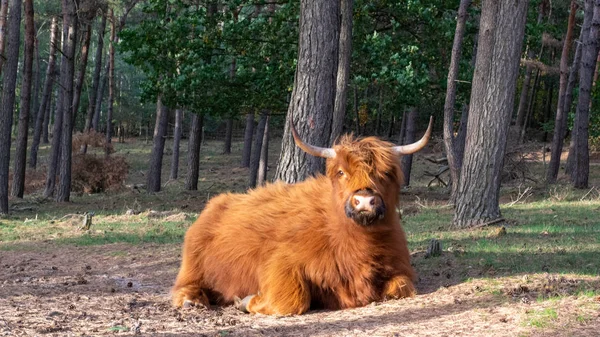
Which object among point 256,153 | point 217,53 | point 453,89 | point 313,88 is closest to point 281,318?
point 313,88

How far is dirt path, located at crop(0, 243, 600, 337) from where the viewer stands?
17.9 ft

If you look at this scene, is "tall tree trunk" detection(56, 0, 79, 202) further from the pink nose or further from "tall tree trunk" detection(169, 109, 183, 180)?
the pink nose

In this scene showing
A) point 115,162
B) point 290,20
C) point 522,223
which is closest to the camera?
point 522,223

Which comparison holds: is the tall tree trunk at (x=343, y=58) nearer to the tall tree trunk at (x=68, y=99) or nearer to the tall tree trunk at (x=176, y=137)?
the tall tree trunk at (x=68, y=99)

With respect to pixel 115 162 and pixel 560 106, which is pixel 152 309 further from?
pixel 560 106

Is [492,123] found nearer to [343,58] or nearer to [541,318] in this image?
[343,58]

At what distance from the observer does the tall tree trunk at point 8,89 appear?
61.6 feet

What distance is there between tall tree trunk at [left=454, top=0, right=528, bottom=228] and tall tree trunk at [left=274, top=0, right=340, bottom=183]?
2.94 metres

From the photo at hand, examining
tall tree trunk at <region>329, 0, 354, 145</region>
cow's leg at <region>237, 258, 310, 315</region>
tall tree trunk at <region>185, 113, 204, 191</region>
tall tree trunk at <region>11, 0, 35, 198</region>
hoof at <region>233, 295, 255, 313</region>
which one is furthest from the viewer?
tall tree trunk at <region>185, 113, 204, 191</region>

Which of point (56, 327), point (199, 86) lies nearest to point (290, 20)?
point (199, 86)

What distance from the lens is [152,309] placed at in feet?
23.0

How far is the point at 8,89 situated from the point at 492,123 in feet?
44.1

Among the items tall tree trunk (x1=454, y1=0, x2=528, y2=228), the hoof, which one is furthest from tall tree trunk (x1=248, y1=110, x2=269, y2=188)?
the hoof

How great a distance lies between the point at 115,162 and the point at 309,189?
911 inches
